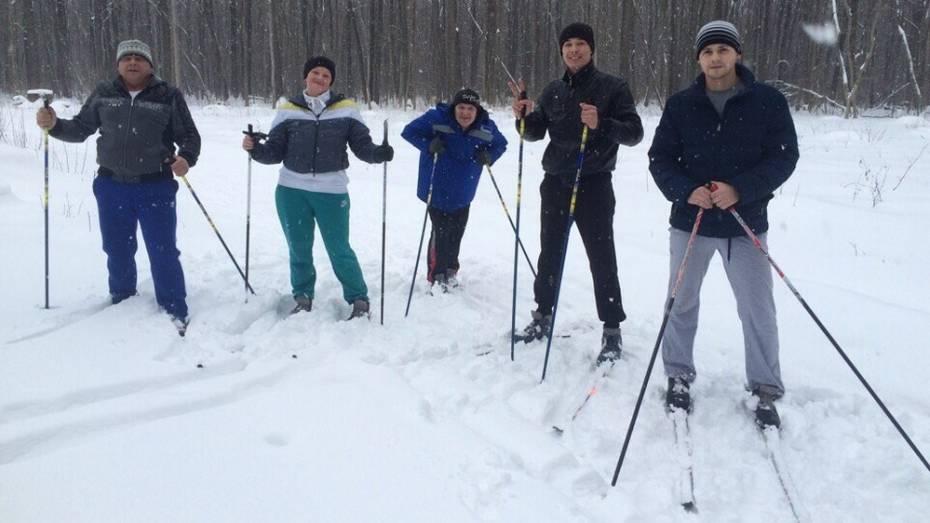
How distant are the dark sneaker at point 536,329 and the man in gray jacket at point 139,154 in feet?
8.27

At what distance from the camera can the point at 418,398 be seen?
356 centimetres

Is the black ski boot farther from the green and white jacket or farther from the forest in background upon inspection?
the forest in background

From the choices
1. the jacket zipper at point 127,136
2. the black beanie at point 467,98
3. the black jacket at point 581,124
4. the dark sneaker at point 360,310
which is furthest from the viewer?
the black beanie at point 467,98

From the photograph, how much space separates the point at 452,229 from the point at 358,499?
3.30 meters

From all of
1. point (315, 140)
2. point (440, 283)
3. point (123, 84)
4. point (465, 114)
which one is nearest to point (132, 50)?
point (123, 84)

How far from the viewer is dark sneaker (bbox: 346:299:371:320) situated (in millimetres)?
4785

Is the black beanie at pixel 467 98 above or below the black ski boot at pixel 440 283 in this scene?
above

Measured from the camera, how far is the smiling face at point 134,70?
4184 millimetres

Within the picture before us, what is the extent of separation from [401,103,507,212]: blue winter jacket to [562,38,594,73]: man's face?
4.63 ft

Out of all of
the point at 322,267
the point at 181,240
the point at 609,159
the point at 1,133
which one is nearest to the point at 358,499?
the point at 609,159

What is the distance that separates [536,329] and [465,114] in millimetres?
2073

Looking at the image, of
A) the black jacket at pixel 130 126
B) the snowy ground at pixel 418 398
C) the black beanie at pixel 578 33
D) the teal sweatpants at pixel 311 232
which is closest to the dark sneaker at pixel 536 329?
the snowy ground at pixel 418 398

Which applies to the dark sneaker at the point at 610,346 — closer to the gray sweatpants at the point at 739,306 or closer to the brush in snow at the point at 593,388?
the brush in snow at the point at 593,388

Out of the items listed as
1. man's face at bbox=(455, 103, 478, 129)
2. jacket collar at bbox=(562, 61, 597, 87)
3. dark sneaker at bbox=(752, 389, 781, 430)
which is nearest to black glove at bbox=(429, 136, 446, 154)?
man's face at bbox=(455, 103, 478, 129)
